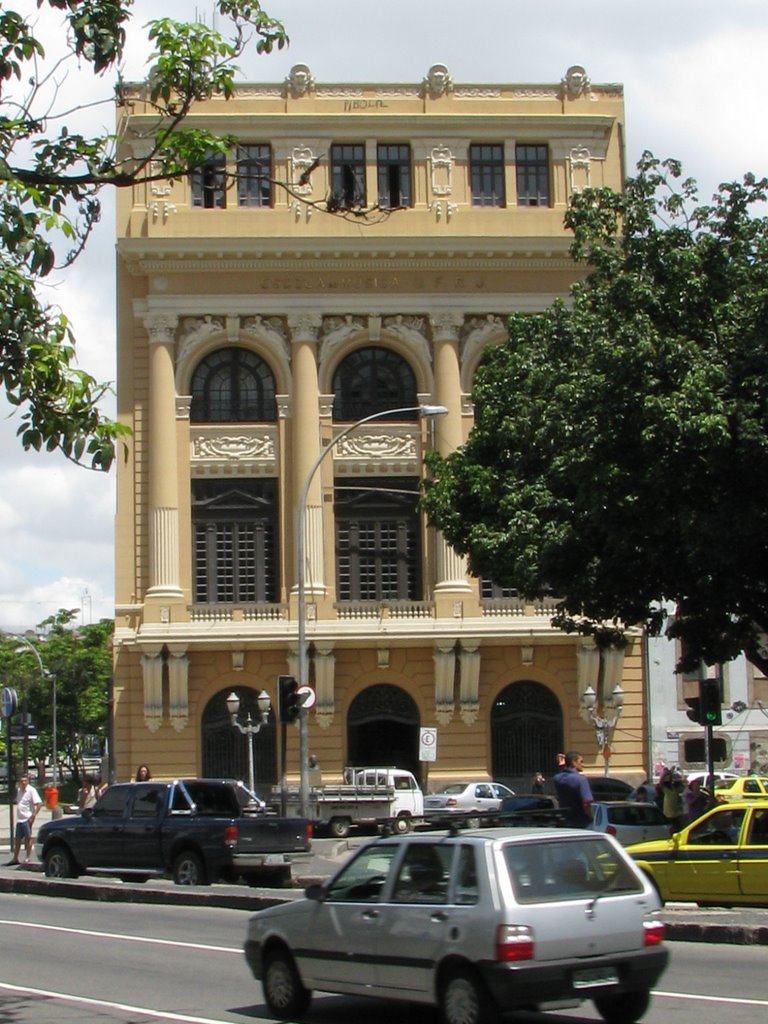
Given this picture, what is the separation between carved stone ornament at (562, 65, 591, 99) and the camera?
48406mm

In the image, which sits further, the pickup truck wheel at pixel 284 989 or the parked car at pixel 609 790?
the parked car at pixel 609 790

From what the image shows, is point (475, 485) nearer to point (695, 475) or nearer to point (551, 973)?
point (695, 475)

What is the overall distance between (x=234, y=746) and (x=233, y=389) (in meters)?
9.86

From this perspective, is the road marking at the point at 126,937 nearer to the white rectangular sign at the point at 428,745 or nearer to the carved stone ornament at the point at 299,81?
the white rectangular sign at the point at 428,745

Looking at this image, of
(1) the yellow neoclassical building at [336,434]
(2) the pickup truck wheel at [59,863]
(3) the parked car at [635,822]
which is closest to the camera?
(2) the pickup truck wheel at [59,863]

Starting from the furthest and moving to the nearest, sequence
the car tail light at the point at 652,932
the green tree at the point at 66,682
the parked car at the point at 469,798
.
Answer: the green tree at the point at 66,682 → the parked car at the point at 469,798 → the car tail light at the point at 652,932

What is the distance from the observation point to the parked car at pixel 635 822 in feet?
88.3

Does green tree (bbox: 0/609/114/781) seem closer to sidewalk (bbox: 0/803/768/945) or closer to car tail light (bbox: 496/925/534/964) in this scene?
sidewalk (bbox: 0/803/768/945)

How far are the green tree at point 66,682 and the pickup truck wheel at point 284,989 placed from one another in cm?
6542

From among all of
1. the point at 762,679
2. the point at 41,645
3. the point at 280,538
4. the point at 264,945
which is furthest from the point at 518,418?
the point at 41,645

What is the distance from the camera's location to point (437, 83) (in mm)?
47844

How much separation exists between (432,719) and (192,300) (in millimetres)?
13280

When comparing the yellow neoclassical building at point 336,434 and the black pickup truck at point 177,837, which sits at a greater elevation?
the yellow neoclassical building at point 336,434

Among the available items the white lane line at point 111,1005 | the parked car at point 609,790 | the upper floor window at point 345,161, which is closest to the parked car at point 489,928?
the white lane line at point 111,1005
